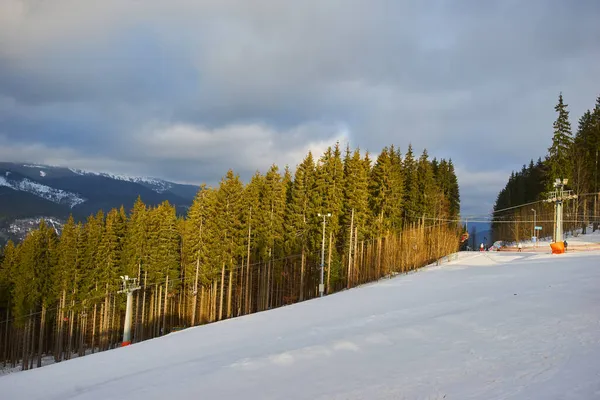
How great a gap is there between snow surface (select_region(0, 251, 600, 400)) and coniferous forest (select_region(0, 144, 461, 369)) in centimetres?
2098

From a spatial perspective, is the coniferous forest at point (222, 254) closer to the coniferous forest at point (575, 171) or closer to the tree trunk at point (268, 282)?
the tree trunk at point (268, 282)

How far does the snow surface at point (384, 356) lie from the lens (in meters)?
9.51

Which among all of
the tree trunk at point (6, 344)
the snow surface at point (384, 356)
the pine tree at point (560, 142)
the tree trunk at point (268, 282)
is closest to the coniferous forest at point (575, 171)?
the pine tree at point (560, 142)

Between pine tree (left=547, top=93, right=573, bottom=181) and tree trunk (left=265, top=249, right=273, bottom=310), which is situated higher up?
pine tree (left=547, top=93, right=573, bottom=181)

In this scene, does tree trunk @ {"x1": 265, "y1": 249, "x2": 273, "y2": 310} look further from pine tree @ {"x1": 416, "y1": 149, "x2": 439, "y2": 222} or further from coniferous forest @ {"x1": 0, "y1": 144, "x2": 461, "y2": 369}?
pine tree @ {"x1": 416, "y1": 149, "x2": 439, "y2": 222}

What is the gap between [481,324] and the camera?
48.6 ft

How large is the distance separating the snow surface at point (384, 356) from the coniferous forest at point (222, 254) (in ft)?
68.8

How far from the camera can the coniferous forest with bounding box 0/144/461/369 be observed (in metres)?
43.2

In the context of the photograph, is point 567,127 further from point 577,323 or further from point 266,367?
point 266,367

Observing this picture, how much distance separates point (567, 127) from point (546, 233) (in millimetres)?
22378

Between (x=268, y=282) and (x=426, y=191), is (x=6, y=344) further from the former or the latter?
(x=426, y=191)

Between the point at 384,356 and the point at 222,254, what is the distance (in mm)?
31214

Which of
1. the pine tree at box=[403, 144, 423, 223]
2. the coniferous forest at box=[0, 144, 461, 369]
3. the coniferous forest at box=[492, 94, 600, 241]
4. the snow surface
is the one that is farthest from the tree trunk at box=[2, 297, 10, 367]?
the coniferous forest at box=[492, 94, 600, 241]

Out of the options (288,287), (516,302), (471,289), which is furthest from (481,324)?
(288,287)
